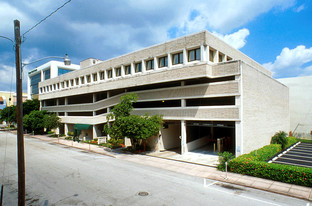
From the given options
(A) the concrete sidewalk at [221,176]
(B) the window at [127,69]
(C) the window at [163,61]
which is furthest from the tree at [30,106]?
(C) the window at [163,61]

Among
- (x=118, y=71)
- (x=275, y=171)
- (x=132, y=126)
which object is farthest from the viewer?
(x=118, y=71)

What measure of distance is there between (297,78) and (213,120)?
30291mm

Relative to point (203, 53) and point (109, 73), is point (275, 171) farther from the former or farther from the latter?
point (109, 73)

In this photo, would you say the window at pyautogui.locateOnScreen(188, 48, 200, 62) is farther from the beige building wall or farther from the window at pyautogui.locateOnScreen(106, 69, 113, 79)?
the window at pyautogui.locateOnScreen(106, 69, 113, 79)

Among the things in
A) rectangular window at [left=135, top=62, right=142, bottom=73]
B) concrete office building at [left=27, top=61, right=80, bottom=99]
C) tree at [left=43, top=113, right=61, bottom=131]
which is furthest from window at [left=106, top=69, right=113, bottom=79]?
concrete office building at [left=27, top=61, right=80, bottom=99]

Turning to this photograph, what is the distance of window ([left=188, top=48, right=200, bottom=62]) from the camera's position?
20531mm

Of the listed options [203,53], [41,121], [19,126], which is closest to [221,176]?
[203,53]

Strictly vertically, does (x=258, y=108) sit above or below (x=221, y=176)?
above

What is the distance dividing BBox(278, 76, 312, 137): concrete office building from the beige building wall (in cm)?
1210

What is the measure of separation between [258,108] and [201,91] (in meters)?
6.54

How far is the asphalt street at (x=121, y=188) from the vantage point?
10.3 m

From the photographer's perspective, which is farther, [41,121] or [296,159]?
[41,121]

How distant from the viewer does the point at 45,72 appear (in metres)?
68.7

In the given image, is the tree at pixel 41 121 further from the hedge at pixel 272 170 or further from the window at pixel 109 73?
the hedge at pixel 272 170
